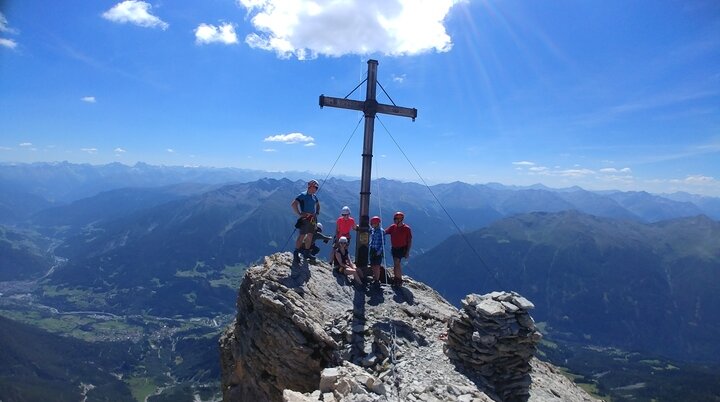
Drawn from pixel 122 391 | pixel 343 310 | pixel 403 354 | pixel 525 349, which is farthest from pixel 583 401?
pixel 122 391

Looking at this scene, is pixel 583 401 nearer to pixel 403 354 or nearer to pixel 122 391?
pixel 403 354

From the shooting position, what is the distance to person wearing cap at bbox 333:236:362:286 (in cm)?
1922

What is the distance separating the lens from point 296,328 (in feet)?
50.2

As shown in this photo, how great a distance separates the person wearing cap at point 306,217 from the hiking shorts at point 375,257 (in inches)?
120

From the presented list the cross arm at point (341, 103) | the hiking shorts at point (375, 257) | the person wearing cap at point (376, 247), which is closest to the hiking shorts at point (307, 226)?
the person wearing cap at point (376, 247)

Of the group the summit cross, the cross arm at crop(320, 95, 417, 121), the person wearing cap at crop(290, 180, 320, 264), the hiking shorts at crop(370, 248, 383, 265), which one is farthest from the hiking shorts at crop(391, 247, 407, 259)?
the cross arm at crop(320, 95, 417, 121)

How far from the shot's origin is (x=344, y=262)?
20.1 meters

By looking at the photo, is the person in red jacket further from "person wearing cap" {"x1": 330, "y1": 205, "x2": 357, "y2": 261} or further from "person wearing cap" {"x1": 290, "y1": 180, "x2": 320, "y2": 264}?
"person wearing cap" {"x1": 290, "y1": 180, "x2": 320, "y2": 264}

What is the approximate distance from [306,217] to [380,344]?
709 cm

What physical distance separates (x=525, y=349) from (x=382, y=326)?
5535 millimetres

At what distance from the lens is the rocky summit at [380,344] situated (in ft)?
45.6

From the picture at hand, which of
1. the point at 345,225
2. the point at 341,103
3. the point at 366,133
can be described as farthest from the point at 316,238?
the point at 341,103

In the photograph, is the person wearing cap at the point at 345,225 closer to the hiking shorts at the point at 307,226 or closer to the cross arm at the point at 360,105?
the hiking shorts at the point at 307,226

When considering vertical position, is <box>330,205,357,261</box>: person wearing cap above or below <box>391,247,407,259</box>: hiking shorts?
above
